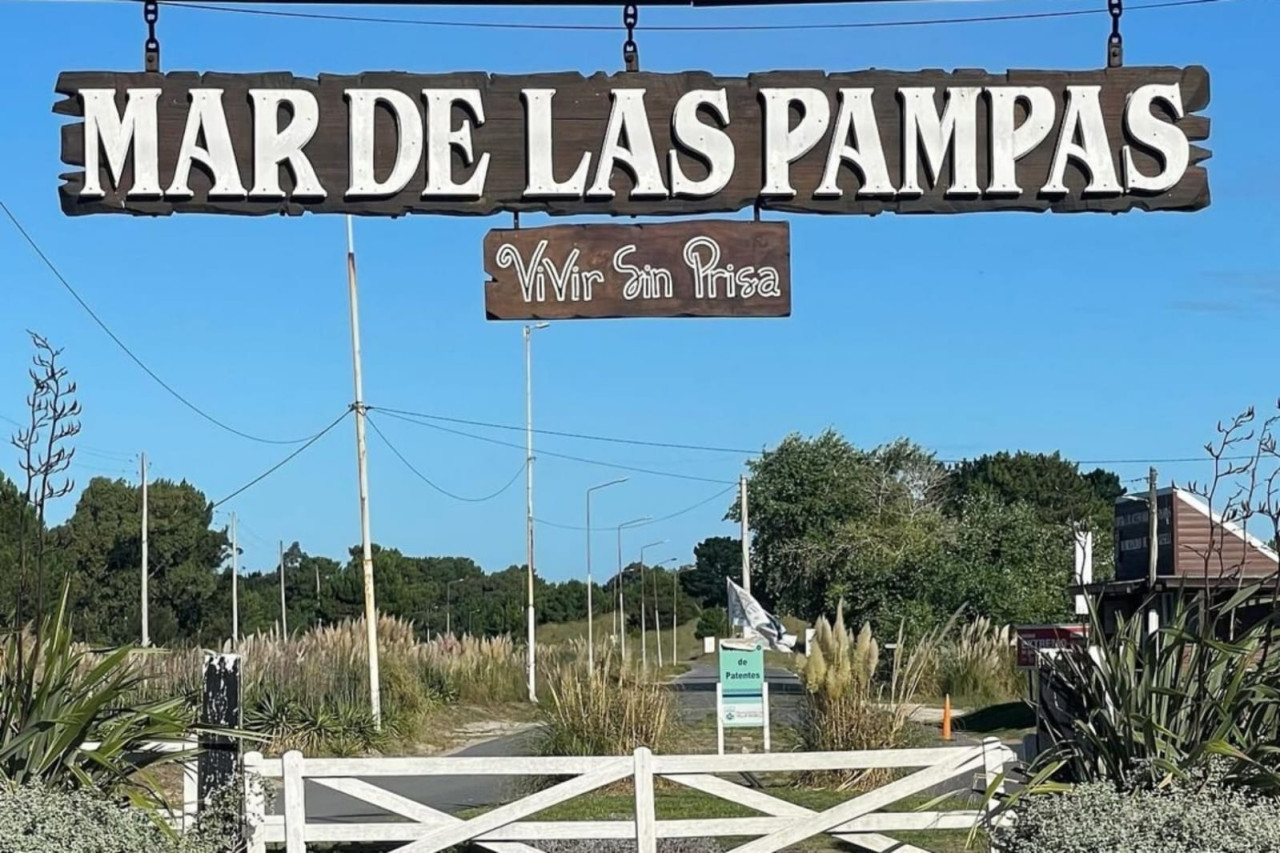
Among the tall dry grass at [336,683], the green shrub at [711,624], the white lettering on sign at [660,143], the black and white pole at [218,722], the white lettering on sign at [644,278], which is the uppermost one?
the white lettering on sign at [660,143]

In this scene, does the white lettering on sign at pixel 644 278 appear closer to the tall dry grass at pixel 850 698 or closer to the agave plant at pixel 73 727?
the agave plant at pixel 73 727

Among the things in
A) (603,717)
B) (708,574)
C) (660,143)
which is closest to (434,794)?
(603,717)

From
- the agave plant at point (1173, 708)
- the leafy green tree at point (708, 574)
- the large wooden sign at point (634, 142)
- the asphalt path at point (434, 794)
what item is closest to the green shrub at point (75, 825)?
the large wooden sign at point (634, 142)

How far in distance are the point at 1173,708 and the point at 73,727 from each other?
5.63 metres

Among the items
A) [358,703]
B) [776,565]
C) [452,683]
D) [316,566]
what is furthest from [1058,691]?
[316,566]

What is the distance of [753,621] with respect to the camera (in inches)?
1063

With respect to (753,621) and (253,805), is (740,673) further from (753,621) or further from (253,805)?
(253,805)

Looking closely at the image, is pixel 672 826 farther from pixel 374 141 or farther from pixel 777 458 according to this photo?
pixel 777 458

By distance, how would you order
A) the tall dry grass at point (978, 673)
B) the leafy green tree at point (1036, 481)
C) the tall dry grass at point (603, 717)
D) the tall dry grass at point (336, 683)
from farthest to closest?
the leafy green tree at point (1036, 481) → the tall dry grass at point (978, 673) → the tall dry grass at point (336, 683) → the tall dry grass at point (603, 717)

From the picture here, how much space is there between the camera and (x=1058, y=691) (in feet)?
28.3

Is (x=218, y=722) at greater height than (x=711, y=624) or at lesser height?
greater

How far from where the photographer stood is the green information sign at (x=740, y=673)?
20188 mm

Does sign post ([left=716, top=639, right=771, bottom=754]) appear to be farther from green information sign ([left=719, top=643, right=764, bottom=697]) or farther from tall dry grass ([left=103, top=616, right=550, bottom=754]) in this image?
tall dry grass ([left=103, top=616, right=550, bottom=754])

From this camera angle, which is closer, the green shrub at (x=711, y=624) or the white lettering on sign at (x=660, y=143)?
the white lettering on sign at (x=660, y=143)
